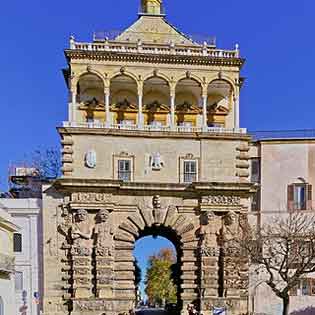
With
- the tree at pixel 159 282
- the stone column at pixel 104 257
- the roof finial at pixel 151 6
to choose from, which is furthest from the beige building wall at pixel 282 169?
the tree at pixel 159 282

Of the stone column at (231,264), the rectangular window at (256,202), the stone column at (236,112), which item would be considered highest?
the stone column at (236,112)

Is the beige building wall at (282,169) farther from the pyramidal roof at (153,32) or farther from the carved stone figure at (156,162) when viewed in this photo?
the pyramidal roof at (153,32)

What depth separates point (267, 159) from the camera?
42.2 metres

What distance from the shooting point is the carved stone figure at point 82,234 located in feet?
128

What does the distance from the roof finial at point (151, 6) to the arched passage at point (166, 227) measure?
15.3 metres

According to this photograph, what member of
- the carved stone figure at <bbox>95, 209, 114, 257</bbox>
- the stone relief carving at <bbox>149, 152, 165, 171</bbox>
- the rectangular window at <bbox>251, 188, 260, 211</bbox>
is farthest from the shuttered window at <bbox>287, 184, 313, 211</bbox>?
the carved stone figure at <bbox>95, 209, 114, 257</bbox>

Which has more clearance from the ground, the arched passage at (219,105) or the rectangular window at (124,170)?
the arched passage at (219,105)

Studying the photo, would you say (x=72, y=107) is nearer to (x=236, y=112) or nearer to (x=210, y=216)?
(x=236, y=112)

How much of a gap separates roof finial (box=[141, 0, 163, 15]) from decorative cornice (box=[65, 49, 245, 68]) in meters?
6.68

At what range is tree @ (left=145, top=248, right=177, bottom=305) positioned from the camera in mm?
88312

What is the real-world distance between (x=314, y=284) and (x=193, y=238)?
804 centimetres

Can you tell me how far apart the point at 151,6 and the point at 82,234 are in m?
18.4

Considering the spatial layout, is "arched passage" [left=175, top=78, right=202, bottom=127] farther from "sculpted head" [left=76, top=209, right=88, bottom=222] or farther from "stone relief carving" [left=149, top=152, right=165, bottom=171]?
"sculpted head" [left=76, top=209, right=88, bottom=222]

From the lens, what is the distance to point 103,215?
39.2 m
